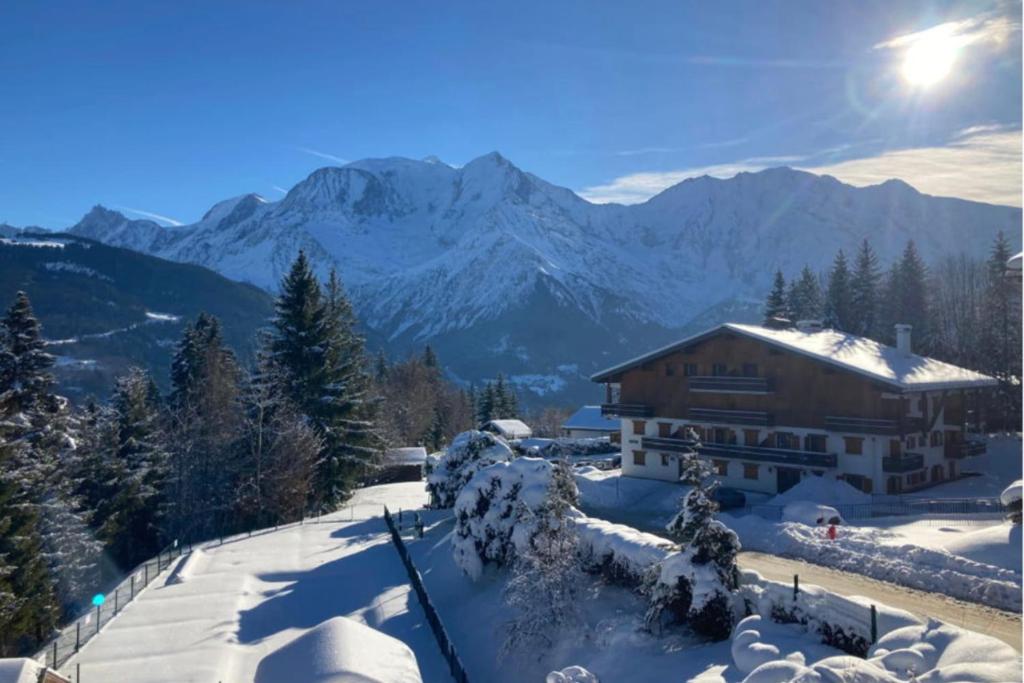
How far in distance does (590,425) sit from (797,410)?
41665mm

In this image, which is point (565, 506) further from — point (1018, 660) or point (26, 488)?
point (26, 488)

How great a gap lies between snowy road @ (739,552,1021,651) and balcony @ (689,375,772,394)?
15073mm

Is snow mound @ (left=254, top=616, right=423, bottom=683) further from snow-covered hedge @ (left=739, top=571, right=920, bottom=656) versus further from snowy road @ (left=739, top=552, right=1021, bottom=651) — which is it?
snowy road @ (left=739, top=552, right=1021, bottom=651)

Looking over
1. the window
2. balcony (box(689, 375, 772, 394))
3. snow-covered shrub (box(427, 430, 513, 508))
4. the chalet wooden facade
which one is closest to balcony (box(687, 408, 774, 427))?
the chalet wooden facade

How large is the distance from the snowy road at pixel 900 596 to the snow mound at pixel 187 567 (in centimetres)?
2189

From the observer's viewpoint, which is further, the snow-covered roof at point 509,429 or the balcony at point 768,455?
the snow-covered roof at point 509,429

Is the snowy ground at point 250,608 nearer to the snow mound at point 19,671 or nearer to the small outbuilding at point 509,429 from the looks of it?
the snow mound at point 19,671

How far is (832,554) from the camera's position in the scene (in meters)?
25.5

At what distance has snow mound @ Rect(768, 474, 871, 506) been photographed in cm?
3484

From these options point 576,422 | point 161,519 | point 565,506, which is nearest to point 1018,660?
point 565,506

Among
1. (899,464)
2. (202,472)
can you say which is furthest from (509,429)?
(899,464)

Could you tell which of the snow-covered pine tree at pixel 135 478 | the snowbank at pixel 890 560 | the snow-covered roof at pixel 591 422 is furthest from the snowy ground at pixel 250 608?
the snow-covered roof at pixel 591 422

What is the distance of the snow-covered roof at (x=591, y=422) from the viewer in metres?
78.2

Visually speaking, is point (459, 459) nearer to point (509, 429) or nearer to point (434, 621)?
point (434, 621)
